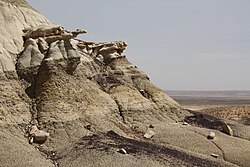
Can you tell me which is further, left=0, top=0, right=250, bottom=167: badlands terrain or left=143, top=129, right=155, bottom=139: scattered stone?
left=143, top=129, right=155, bottom=139: scattered stone

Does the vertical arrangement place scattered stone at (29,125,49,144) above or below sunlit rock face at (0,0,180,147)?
below

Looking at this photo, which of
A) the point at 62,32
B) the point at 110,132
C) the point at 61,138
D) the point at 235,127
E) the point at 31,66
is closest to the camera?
the point at 61,138

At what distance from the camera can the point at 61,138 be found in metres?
24.9

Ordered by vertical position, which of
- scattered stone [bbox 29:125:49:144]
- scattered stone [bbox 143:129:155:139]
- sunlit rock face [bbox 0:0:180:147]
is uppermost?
sunlit rock face [bbox 0:0:180:147]

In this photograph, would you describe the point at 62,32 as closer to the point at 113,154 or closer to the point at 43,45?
the point at 43,45

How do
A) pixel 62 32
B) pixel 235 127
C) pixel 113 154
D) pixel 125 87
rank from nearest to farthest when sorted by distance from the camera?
1. pixel 113 154
2. pixel 62 32
3. pixel 125 87
4. pixel 235 127

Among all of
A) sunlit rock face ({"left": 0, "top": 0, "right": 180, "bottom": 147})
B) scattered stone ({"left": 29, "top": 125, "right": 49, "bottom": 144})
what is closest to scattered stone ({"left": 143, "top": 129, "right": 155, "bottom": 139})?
sunlit rock face ({"left": 0, "top": 0, "right": 180, "bottom": 147})

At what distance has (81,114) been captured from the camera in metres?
27.5

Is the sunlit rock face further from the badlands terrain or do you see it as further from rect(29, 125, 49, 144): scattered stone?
rect(29, 125, 49, 144): scattered stone

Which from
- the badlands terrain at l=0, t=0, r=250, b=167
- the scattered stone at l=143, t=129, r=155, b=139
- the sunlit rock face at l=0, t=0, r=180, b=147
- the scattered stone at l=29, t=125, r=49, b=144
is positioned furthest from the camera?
the scattered stone at l=143, t=129, r=155, b=139

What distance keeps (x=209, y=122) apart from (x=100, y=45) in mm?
11848

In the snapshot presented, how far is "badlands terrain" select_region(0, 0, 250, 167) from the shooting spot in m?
22.9

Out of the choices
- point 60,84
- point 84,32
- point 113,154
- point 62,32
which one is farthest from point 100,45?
point 113,154

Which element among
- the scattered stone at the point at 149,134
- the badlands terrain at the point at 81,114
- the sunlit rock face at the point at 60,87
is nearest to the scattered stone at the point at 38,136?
the badlands terrain at the point at 81,114
